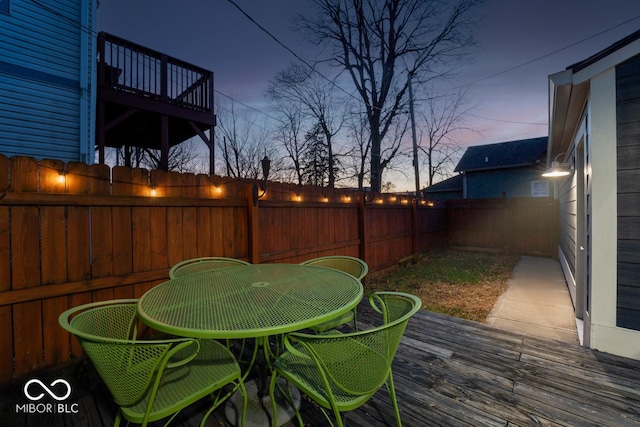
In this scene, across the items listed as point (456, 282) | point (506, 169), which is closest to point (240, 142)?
point (456, 282)

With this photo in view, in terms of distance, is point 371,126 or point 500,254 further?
point 371,126

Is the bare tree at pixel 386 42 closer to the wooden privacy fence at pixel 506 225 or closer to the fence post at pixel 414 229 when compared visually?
the fence post at pixel 414 229

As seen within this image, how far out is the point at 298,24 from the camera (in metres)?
8.64

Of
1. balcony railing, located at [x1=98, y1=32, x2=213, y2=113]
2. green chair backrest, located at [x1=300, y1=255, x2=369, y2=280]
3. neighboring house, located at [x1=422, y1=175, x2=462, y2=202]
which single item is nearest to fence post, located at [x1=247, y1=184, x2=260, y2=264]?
green chair backrest, located at [x1=300, y1=255, x2=369, y2=280]

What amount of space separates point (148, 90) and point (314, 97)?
815 cm

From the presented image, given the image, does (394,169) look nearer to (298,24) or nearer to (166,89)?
(298,24)

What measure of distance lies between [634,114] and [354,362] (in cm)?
303

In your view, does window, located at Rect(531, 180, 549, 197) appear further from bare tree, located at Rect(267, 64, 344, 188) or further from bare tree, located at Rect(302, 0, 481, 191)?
bare tree, located at Rect(267, 64, 344, 188)

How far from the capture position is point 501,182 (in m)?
13.1

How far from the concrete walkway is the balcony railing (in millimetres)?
7265

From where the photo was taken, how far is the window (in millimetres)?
11930

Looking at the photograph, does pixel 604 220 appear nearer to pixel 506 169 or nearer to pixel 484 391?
pixel 484 391

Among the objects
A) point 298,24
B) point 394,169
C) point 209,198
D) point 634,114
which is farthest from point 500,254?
point 298,24

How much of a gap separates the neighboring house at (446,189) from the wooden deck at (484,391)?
572 inches
